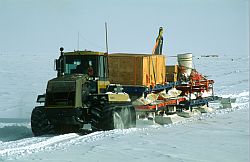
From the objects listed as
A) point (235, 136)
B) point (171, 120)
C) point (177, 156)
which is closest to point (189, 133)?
point (235, 136)

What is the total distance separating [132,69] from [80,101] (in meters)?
4.22

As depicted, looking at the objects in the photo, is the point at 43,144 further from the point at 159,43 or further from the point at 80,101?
the point at 159,43

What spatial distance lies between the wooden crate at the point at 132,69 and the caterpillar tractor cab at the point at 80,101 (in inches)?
101

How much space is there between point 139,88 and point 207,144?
5643 mm

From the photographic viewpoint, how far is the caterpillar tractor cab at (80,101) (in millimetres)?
12016

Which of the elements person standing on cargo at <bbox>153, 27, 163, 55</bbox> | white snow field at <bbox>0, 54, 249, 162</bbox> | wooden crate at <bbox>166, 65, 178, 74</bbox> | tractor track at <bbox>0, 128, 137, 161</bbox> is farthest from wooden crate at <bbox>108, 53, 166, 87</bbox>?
person standing on cargo at <bbox>153, 27, 163, 55</bbox>

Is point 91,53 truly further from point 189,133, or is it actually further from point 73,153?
point 73,153

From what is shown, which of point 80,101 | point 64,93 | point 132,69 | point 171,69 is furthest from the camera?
point 171,69

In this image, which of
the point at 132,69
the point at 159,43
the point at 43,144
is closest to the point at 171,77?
the point at 132,69

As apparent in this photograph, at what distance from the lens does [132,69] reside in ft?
53.0

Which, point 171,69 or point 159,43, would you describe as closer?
point 171,69

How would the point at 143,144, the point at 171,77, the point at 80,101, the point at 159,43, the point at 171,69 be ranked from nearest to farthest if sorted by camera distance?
the point at 143,144
the point at 80,101
the point at 171,77
the point at 171,69
the point at 159,43

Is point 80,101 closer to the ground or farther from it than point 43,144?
farther from it

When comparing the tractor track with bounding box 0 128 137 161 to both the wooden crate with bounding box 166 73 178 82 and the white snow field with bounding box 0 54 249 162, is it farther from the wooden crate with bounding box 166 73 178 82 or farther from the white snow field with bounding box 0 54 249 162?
the wooden crate with bounding box 166 73 178 82
